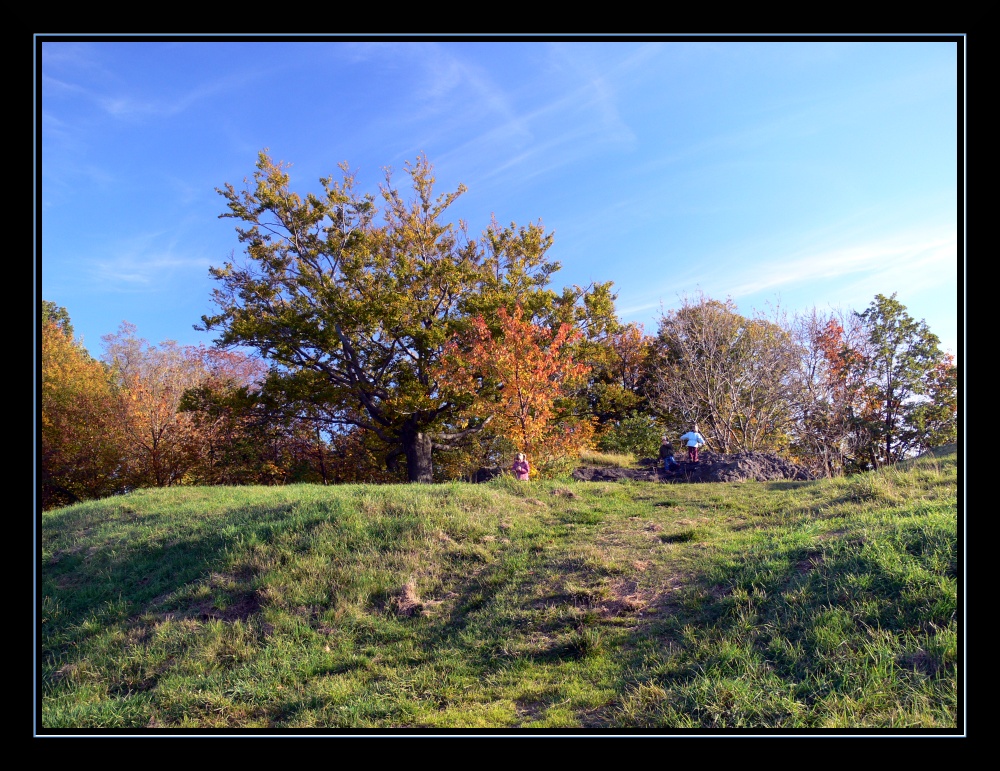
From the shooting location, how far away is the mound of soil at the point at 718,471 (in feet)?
53.2

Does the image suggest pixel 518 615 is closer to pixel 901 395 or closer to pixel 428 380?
pixel 428 380

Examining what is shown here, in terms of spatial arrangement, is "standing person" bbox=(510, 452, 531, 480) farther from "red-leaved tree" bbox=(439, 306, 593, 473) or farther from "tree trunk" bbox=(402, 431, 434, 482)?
"tree trunk" bbox=(402, 431, 434, 482)

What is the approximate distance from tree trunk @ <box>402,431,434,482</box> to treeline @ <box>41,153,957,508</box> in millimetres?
68

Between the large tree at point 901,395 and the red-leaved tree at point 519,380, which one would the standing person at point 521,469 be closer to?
the red-leaved tree at point 519,380

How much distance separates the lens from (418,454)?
2366 centimetres

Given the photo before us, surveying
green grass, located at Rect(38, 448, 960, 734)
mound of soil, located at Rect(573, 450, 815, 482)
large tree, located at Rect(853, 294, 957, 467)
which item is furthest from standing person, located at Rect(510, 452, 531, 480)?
large tree, located at Rect(853, 294, 957, 467)

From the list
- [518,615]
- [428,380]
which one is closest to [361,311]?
[428,380]

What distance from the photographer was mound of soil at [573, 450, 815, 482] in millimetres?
16203

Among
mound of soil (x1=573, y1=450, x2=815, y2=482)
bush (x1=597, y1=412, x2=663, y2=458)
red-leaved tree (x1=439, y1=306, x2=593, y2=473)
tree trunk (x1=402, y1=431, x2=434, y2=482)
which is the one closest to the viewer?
mound of soil (x1=573, y1=450, x2=815, y2=482)

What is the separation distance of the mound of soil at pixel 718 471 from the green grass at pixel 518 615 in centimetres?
416

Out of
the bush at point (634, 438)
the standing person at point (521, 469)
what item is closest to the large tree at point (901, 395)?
the bush at point (634, 438)
